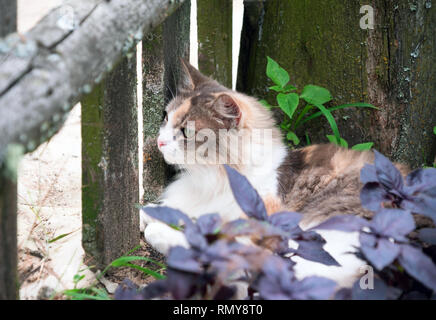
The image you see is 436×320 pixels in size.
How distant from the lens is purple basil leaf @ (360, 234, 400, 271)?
3.76 feet

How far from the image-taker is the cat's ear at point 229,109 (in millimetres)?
2023

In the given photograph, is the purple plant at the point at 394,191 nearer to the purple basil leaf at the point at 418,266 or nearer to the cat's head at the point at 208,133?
the purple basil leaf at the point at 418,266

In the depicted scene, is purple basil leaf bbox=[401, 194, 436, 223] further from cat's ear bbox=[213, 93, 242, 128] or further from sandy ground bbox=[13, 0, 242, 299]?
sandy ground bbox=[13, 0, 242, 299]

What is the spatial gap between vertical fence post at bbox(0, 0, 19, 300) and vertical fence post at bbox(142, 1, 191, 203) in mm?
1012

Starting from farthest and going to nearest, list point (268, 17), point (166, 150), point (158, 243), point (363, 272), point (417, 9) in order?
point (268, 17) < point (417, 9) < point (166, 150) < point (158, 243) < point (363, 272)

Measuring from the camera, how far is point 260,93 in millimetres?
2828

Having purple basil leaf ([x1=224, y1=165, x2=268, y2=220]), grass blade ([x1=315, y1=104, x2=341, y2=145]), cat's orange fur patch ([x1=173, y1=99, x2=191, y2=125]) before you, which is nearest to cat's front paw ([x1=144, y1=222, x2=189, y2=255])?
cat's orange fur patch ([x1=173, y1=99, x2=191, y2=125])

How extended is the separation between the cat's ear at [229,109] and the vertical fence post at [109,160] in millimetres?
412

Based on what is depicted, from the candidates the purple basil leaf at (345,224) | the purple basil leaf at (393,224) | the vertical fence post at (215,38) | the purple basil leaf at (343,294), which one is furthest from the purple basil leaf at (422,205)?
the vertical fence post at (215,38)
